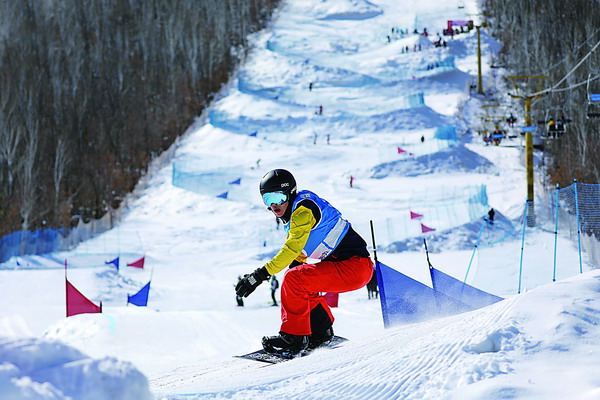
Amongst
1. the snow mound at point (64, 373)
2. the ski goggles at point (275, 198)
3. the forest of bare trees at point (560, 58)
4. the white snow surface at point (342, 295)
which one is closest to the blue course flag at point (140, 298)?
the white snow surface at point (342, 295)

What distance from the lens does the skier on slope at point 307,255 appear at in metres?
4.94

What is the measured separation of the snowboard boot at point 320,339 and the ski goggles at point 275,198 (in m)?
1.03

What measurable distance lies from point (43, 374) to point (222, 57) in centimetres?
5634

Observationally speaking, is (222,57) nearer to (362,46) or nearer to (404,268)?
(362,46)

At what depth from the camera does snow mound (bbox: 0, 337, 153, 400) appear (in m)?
2.15

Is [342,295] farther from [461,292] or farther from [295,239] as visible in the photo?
[295,239]

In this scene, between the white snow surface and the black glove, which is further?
the black glove

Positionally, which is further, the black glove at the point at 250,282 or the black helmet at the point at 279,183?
the black helmet at the point at 279,183

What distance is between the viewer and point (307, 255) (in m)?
5.15

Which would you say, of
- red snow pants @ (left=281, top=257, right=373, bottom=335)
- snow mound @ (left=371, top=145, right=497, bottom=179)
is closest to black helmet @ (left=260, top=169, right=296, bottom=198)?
red snow pants @ (left=281, top=257, right=373, bottom=335)

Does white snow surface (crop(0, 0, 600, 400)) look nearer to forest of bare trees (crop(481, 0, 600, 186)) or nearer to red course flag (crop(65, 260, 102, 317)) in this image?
red course flag (crop(65, 260, 102, 317))

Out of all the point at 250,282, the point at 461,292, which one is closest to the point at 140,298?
the point at 461,292

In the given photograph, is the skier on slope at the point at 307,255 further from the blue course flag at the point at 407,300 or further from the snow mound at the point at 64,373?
the snow mound at the point at 64,373

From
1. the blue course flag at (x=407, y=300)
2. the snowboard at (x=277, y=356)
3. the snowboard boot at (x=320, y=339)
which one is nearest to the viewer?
the snowboard at (x=277, y=356)
